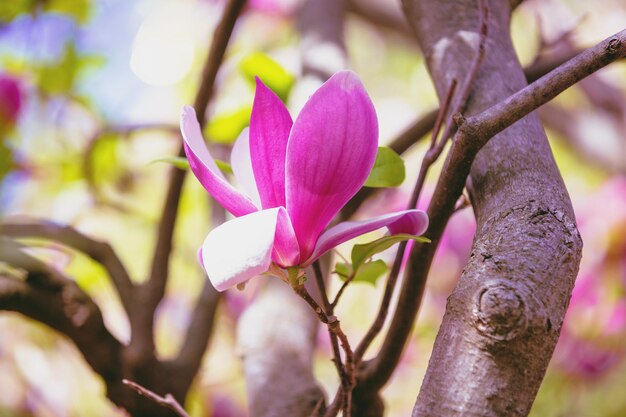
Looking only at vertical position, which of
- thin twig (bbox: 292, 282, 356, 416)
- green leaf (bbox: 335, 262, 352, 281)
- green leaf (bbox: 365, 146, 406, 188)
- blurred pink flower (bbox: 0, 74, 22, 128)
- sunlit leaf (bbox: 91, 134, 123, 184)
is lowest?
thin twig (bbox: 292, 282, 356, 416)

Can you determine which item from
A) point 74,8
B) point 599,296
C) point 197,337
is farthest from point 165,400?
point 599,296

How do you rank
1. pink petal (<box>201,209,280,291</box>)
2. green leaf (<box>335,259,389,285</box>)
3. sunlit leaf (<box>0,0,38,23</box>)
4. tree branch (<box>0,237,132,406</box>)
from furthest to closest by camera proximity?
sunlit leaf (<box>0,0,38,23</box>) < tree branch (<box>0,237,132,406</box>) < green leaf (<box>335,259,389,285</box>) < pink petal (<box>201,209,280,291</box>)

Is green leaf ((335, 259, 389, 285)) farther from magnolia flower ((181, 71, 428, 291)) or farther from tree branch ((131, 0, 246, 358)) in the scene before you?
tree branch ((131, 0, 246, 358))

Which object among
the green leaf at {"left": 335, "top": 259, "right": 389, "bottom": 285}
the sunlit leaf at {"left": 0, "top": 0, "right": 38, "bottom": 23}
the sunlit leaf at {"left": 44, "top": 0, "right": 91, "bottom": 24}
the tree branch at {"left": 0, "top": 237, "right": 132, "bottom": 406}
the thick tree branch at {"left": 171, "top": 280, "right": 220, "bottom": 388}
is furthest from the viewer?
the sunlit leaf at {"left": 44, "top": 0, "right": 91, "bottom": 24}

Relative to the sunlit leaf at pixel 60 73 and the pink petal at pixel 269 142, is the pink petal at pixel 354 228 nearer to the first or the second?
the pink petal at pixel 269 142

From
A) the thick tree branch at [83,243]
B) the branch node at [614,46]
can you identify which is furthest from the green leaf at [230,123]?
the branch node at [614,46]

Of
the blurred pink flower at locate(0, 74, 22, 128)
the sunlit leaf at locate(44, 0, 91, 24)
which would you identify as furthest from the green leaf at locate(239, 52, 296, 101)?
the blurred pink flower at locate(0, 74, 22, 128)

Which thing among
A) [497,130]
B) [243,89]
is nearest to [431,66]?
[497,130]
